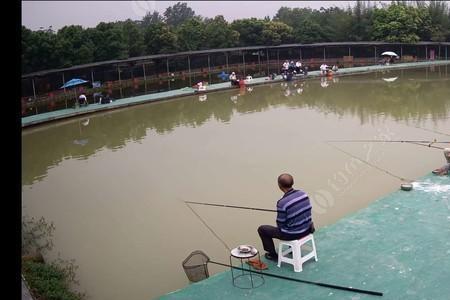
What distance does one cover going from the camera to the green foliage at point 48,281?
481cm

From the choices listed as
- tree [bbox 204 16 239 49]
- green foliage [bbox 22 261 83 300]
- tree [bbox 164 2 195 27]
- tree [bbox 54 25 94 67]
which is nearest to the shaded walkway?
tree [bbox 54 25 94 67]

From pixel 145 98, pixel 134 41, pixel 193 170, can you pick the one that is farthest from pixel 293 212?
pixel 134 41

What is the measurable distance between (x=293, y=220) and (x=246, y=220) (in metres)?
2.58

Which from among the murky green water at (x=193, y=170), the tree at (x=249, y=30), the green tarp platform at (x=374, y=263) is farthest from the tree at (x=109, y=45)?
the green tarp platform at (x=374, y=263)

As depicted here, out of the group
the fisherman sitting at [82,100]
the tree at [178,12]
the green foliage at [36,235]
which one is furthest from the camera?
the tree at [178,12]

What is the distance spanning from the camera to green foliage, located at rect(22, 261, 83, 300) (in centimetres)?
481

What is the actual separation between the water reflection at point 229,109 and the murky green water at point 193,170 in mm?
65

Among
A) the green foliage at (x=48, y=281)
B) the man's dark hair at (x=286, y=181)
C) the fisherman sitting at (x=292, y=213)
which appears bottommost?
the green foliage at (x=48, y=281)

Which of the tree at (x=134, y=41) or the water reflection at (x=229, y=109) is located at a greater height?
the tree at (x=134, y=41)

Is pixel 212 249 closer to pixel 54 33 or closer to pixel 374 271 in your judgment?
pixel 374 271

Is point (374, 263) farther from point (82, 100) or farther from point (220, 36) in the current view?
point (220, 36)

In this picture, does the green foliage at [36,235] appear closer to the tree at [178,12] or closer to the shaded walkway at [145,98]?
the shaded walkway at [145,98]

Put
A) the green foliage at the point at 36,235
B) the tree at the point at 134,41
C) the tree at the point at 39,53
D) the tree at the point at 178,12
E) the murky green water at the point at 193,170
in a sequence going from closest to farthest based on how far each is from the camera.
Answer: the murky green water at the point at 193,170 < the green foliage at the point at 36,235 < the tree at the point at 39,53 < the tree at the point at 134,41 < the tree at the point at 178,12

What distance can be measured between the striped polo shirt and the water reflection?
23.9 ft
